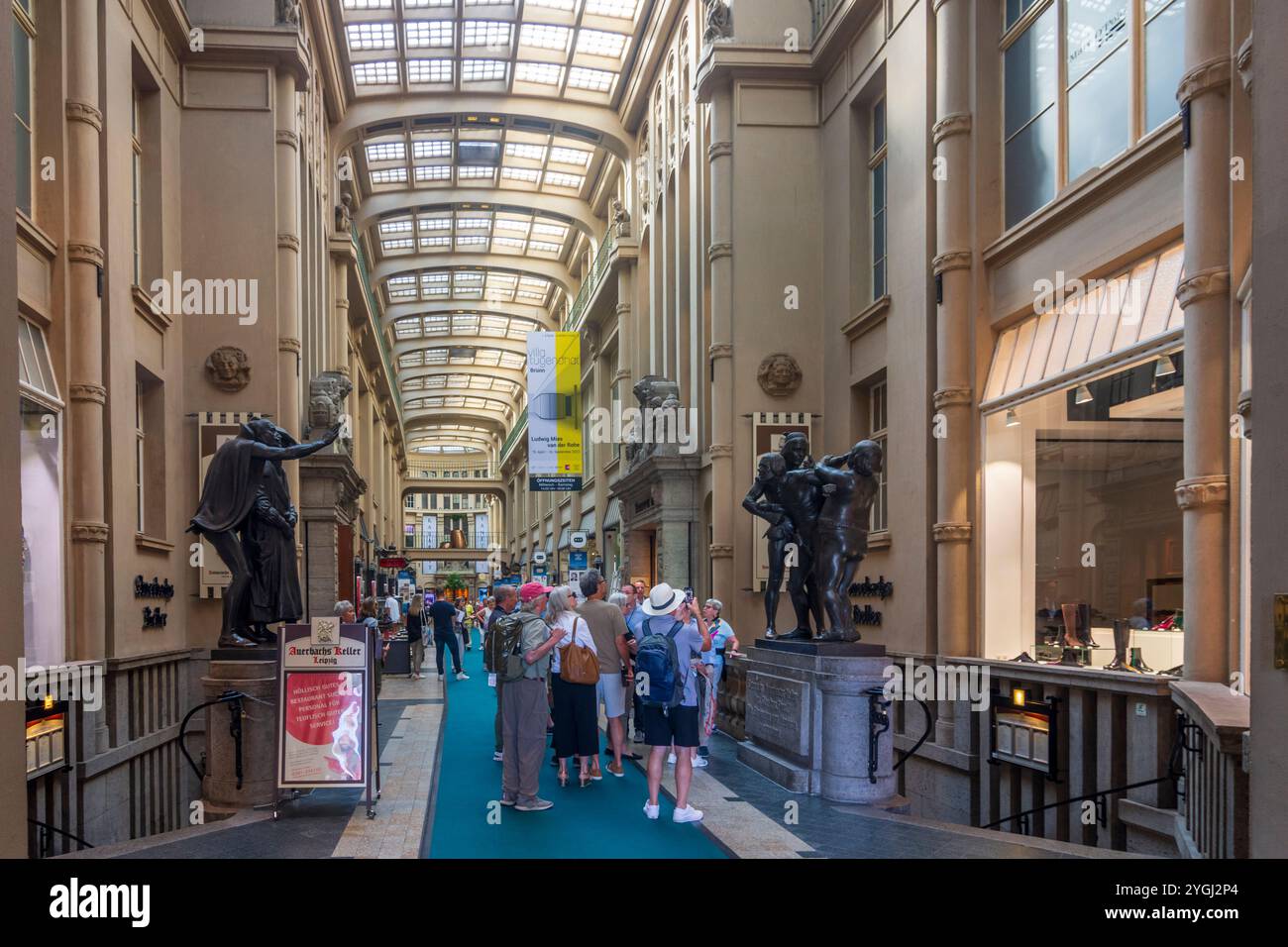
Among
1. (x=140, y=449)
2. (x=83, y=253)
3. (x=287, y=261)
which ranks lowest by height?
(x=140, y=449)

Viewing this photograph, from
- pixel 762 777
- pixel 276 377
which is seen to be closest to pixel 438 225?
pixel 276 377

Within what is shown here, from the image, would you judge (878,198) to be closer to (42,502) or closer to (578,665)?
(578,665)

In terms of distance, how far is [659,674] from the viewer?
8.50 metres

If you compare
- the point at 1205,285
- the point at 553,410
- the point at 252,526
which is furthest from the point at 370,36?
the point at 1205,285

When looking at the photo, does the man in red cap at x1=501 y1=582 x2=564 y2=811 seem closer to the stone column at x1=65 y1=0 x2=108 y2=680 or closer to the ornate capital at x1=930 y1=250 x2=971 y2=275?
the stone column at x1=65 y1=0 x2=108 y2=680

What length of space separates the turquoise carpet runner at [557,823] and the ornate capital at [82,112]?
23.7ft

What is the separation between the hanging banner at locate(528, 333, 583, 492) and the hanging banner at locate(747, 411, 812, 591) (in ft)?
32.6

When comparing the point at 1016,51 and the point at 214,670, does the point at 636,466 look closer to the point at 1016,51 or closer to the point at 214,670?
the point at 1016,51

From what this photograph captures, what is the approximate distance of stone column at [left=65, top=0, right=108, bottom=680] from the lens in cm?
1124

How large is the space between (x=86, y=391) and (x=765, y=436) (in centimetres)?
976

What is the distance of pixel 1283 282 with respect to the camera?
425 centimetres

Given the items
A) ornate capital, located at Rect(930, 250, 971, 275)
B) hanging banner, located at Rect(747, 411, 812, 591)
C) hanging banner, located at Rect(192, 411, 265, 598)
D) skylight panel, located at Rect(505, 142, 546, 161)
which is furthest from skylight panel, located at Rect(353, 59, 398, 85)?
ornate capital, located at Rect(930, 250, 971, 275)

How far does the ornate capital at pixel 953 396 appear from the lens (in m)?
12.6

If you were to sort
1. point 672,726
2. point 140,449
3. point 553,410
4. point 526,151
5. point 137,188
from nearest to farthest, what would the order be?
point 672,726, point 140,449, point 137,188, point 553,410, point 526,151
